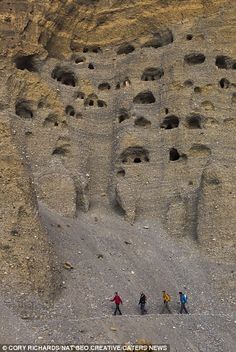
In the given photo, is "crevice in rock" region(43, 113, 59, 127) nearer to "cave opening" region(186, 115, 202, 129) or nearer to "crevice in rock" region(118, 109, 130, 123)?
"crevice in rock" region(118, 109, 130, 123)

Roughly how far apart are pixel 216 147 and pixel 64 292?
51.1 ft

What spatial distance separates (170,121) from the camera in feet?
123

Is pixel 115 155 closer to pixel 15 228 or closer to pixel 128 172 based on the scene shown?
pixel 128 172

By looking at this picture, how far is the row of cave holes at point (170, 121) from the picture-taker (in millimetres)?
36225

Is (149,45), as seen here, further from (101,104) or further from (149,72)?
(101,104)

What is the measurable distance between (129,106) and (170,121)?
11.0 feet

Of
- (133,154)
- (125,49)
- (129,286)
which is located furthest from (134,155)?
(129,286)

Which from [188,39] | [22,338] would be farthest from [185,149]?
[22,338]

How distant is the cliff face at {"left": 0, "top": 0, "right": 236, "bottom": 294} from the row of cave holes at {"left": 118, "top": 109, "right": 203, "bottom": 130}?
0.26 feet

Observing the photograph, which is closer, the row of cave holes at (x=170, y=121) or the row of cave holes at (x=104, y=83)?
the row of cave holes at (x=170, y=121)

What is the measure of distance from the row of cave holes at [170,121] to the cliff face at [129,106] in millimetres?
79

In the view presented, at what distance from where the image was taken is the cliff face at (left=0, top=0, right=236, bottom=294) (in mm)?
31047

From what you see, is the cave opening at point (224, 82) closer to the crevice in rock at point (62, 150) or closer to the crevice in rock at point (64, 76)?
the crevice in rock at point (64, 76)

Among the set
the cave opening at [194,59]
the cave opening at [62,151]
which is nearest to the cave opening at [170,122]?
the cave opening at [194,59]
